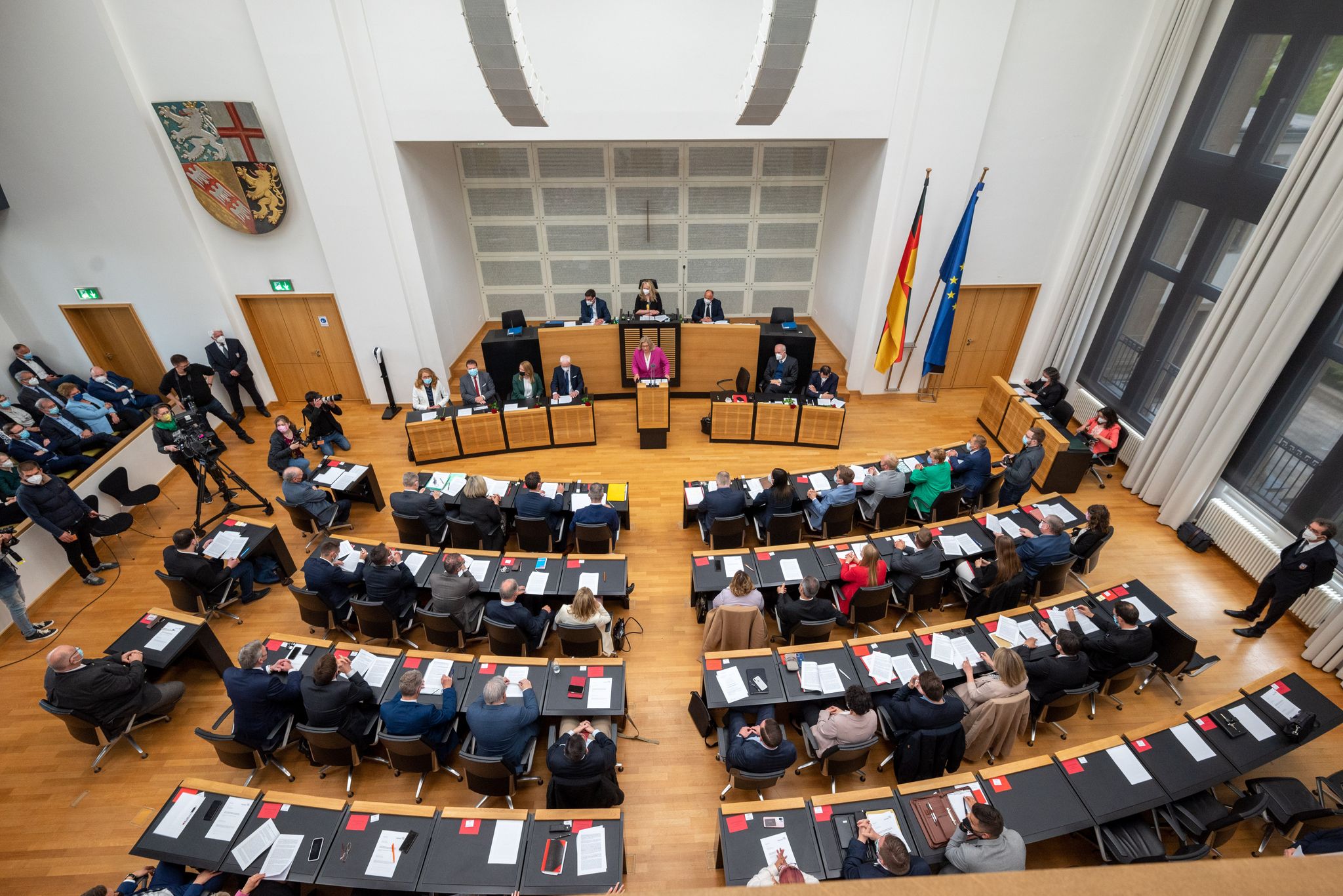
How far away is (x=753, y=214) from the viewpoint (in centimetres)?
1370

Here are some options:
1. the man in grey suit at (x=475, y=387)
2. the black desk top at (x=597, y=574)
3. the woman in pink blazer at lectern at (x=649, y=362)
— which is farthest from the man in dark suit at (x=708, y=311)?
the black desk top at (x=597, y=574)

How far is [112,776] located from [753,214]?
43.2 ft

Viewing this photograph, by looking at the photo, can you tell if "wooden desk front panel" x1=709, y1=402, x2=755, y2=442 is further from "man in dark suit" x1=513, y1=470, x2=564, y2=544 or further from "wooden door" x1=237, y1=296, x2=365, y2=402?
"wooden door" x1=237, y1=296, x2=365, y2=402

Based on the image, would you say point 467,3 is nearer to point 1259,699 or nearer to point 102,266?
point 1259,699

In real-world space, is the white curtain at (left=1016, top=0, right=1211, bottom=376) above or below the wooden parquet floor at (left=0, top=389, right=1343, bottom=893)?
above

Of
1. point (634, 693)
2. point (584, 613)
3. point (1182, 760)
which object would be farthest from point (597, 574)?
point (1182, 760)

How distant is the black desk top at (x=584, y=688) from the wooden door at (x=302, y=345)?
8445 millimetres

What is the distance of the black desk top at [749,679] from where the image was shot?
5.76 m

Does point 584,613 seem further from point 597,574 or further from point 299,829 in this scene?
point 299,829

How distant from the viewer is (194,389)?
1059 centimetres

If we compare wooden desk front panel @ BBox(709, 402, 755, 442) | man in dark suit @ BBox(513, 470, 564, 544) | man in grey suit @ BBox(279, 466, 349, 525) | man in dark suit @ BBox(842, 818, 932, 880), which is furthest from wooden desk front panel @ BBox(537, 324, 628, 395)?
man in dark suit @ BBox(842, 818, 932, 880)

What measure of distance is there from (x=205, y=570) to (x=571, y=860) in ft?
17.8

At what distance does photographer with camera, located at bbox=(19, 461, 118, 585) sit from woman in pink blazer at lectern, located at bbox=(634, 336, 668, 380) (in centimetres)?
781

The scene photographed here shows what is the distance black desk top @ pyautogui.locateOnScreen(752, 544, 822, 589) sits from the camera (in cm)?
706
